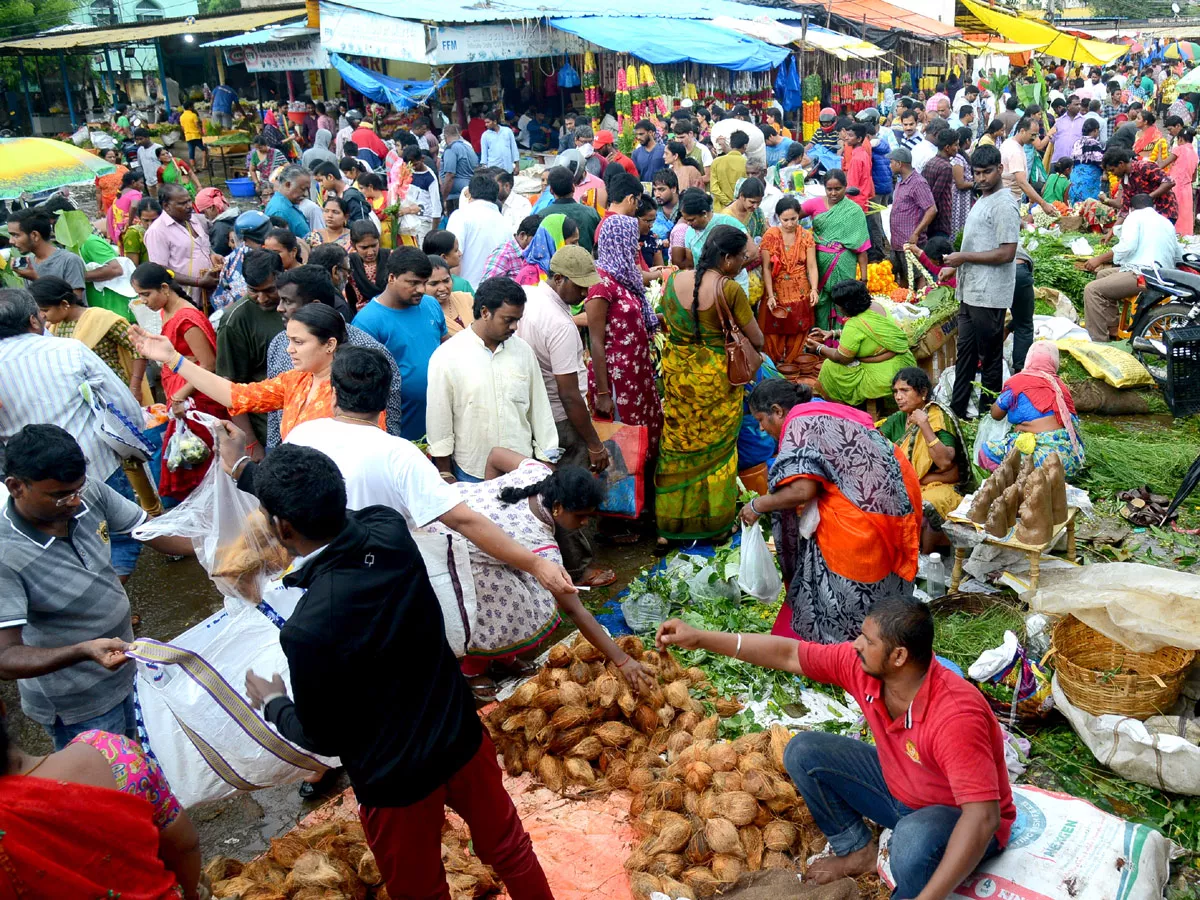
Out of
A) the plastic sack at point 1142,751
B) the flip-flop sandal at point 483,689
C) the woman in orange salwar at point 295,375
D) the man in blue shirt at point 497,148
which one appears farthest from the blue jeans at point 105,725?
the man in blue shirt at point 497,148

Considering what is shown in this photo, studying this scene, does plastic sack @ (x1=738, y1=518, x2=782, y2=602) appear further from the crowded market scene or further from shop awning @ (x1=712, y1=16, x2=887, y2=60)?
shop awning @ (x1=712, y1=16, x2=887, y2=60)

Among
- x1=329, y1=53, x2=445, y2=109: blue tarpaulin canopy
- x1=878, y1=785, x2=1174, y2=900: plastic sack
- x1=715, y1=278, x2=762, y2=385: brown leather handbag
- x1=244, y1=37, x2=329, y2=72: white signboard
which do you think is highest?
x1=244, y1=37, x2=329, y2=72: white signboard

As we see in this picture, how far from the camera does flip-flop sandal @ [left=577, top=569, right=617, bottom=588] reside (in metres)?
5.23

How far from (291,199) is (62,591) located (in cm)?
563

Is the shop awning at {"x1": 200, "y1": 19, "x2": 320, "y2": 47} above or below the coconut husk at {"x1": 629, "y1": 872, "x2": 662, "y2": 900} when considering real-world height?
above

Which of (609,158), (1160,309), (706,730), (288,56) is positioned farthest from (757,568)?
(288,56)

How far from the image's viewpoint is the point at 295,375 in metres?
4.28

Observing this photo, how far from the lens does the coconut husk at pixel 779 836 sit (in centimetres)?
331

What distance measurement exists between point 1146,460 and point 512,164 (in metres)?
9.78

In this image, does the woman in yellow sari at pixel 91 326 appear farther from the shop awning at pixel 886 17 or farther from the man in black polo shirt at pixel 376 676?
the shop awning at pixel 886 17

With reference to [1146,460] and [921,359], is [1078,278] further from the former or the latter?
[1146,460]

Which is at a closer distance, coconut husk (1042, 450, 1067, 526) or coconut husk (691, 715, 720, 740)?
coconut husk (691, 715, 720, 740)

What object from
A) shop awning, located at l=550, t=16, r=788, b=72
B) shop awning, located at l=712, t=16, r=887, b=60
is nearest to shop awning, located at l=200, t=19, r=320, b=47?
shop awning, located at l=550, t=16, r=788, b=72

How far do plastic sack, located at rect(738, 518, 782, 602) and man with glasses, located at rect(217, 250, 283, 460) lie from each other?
2.44 m
